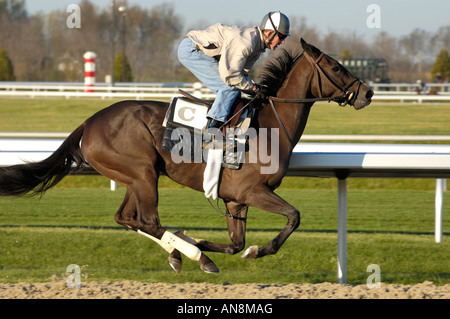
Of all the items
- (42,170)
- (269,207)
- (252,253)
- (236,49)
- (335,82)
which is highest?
(236,49)

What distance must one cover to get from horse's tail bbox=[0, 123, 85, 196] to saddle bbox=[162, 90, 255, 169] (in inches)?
27.6

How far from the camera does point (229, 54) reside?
4742 mm

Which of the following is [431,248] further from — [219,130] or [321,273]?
[219,130]

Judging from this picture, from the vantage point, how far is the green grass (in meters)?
5.82

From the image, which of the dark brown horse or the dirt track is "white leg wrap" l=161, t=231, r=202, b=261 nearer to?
the dark brown horse

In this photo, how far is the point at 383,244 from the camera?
6.63 meters

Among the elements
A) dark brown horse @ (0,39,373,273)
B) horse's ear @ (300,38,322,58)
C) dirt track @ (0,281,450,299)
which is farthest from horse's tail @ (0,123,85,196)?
horse's ear @ (300,38,322,58)

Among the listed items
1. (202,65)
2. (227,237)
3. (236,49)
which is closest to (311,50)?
(236,49)

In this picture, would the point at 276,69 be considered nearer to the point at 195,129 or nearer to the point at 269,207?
the point at 195,129

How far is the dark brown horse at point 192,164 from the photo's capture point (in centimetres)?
477

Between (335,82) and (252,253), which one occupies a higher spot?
(335,82)

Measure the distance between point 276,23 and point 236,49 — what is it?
33cm
